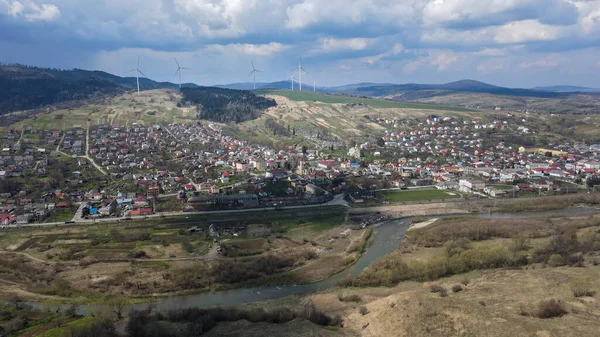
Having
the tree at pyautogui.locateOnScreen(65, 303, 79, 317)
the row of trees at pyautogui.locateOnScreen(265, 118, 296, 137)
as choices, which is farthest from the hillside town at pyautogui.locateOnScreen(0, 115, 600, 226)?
the tree at pyautogui.locateOnScreen(65, 303, 79, 317)

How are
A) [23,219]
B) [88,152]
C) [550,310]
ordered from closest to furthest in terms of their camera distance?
1. [550,310]
2. [23,219]
3. [88,152]

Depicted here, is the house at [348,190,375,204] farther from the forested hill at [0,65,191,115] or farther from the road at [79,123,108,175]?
the forested hill at [0,65,191,115]

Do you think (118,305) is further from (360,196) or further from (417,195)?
(417,195)

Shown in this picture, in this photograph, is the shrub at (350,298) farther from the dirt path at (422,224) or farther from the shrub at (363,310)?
the dirt path at (422,224)

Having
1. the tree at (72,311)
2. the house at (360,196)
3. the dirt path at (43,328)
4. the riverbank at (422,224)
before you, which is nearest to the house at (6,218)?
the tree at (72,311)

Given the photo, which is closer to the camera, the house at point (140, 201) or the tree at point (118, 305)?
the tree at point (118, 305)

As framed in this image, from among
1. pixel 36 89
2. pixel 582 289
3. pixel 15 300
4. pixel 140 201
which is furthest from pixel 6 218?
pixel 36 89

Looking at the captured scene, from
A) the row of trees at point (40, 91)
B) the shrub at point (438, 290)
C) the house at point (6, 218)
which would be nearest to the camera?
the shrub at point (438, 290)
